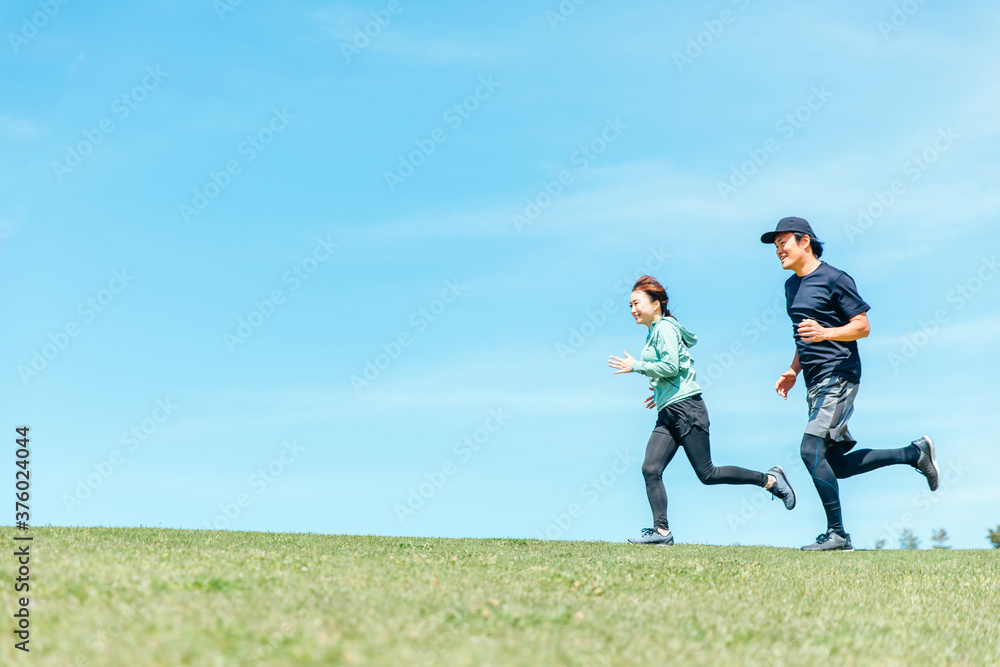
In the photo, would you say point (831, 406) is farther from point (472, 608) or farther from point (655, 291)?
point (472, 608)

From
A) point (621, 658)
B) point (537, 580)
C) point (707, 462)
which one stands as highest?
point (707, 462)

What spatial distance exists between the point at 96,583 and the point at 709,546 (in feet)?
28.7

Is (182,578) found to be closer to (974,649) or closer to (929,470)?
(974,649)

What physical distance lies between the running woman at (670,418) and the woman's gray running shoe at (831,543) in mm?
573

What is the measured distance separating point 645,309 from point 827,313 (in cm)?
236

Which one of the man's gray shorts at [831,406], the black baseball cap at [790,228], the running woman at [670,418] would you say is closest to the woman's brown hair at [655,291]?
the running woman at [670,418]

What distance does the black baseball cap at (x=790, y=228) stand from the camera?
40.7 ft

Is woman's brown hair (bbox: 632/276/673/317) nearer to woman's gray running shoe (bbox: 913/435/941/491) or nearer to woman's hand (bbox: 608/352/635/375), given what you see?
woman's hand (bbox: 608/352/635/375)

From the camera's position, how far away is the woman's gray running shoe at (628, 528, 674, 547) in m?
12.5

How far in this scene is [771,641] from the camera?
623 cm

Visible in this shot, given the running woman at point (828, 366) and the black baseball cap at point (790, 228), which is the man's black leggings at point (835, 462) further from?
the black baseball cap at point (790, 228)

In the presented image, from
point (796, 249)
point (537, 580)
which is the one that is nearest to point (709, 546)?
point (796, 249)

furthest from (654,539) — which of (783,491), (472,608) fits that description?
(472,608)

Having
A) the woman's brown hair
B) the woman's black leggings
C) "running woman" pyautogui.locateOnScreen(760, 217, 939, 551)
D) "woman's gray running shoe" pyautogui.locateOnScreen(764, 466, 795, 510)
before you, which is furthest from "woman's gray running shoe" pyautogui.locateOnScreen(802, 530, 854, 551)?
the woman's brown hair
